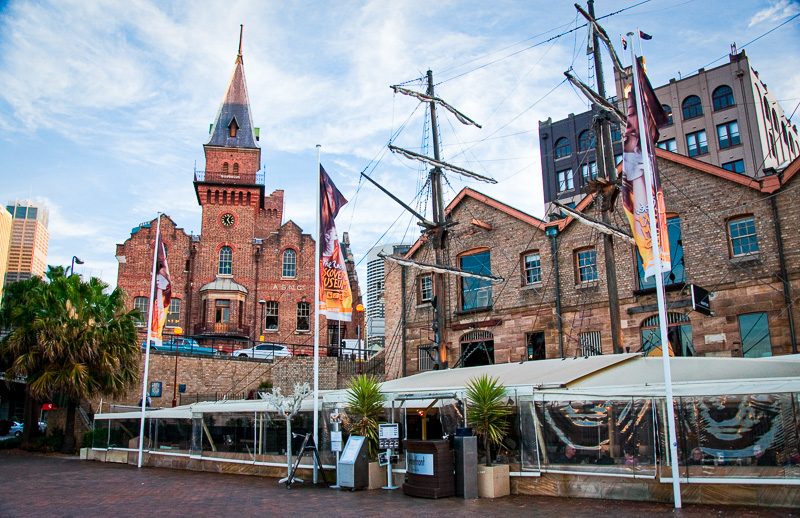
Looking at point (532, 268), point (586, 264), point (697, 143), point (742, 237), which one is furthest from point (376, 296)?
point (742, 237)

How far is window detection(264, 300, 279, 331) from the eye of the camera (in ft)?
156

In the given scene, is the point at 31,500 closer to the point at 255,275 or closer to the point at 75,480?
the point at 75,480

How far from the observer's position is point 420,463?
45.1 feet

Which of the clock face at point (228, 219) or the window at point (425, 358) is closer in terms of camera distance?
the window at point (425, 358)

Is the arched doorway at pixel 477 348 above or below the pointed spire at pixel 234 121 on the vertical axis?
below

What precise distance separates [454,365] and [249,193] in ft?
91.5

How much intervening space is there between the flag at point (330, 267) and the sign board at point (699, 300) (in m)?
9.98

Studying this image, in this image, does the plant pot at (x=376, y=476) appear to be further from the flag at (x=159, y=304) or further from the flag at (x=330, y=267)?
the flag at (x=159, y=304)

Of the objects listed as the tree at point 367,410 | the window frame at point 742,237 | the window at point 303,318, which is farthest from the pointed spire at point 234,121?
the tree at point 367,410

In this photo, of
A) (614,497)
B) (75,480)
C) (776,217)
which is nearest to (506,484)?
(614,497)

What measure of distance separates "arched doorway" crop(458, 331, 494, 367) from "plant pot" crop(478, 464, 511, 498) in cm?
1429

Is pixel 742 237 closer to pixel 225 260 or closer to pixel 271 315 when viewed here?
pixel 271 315

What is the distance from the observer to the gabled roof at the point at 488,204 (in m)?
27.3

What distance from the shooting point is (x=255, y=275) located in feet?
159
